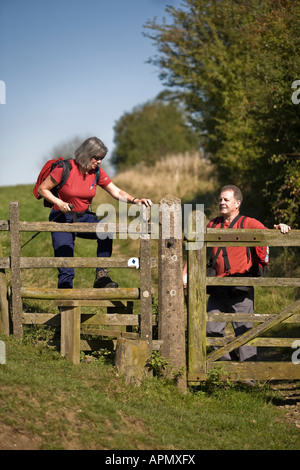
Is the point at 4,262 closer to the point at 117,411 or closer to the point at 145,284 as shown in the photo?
the point at 145,284

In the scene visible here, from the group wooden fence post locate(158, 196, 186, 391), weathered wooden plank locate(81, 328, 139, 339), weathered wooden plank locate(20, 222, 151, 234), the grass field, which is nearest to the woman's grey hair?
weathered wooden plank locate(20, 222, 151, 234)

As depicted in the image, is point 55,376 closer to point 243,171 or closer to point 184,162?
point 243,171

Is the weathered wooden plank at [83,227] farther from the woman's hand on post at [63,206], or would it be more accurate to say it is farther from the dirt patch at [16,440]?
the dirt patch at [16,440]

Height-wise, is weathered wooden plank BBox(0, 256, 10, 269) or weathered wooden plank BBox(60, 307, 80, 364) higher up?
weathered wooden plank BBox(0, 256, 10, 269)

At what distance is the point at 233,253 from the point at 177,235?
838mm

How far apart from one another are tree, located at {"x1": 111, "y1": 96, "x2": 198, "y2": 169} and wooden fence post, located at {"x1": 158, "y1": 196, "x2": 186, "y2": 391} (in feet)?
156

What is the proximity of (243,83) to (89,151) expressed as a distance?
560 inches

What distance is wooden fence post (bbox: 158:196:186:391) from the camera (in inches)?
242

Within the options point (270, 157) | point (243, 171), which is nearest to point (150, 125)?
point (243, 171)

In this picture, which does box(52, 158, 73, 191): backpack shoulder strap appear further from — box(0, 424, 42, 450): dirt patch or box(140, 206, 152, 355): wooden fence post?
box(0, 424, 42, 450): dirt patch

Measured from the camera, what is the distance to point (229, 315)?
619 centimetres

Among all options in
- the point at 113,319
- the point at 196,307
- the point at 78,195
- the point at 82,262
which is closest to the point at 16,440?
the point at 113,319

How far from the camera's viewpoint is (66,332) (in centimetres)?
623
